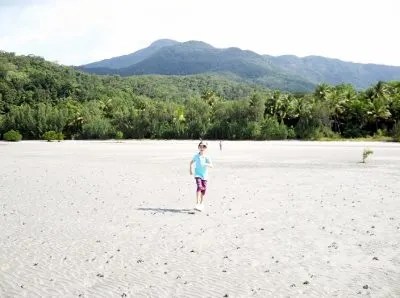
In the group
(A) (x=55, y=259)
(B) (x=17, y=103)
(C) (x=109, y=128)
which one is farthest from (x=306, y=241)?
(B) (x=17, y=103)

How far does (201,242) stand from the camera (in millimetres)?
11117

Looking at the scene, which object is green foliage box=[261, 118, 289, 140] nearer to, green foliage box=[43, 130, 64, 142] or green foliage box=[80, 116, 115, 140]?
green foliage box=[80, 116, 115, 140]

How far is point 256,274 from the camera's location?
8.69 m

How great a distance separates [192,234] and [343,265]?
4170 millimetres

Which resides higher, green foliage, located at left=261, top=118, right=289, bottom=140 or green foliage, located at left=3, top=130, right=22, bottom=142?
green foliage, located at left=261, top=118, right=289, bottom=140

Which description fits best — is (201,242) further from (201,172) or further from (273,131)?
(273,131)

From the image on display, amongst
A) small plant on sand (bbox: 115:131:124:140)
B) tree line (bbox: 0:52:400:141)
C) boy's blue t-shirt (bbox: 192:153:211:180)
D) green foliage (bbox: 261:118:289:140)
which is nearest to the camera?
boy's blue t-shirt (bbox: 192:153:211:180)

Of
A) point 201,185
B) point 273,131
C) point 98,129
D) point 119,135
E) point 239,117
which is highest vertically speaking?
point 239,117

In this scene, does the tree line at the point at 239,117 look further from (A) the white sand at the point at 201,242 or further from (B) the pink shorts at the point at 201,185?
(B) the pink shorts at the point at 201,185

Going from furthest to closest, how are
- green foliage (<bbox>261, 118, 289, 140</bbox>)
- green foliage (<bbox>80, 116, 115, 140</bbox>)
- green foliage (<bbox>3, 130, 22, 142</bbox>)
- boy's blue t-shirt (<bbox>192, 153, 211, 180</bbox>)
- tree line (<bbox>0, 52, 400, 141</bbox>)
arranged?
green foliage (<bbox>3, 130, 22, 142</bbox>), green foliage (<bbox>80, 116, 115, 140</bbox>), green foliage (<bbox>261, 118, 289, 140</bbox>), tree line (<bbox>0, 52, 400, 141</bbox>), boy's blue t-shirt (<bbox>192, 153, 211, 180</bbox>)

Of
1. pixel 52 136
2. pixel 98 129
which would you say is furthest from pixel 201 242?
pixel 52 136

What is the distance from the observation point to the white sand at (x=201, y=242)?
815 centimetres

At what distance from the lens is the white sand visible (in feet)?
26.7

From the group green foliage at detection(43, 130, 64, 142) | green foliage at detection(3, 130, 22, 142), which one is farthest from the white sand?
green foliage at detection(3, 130, 22, 142)
